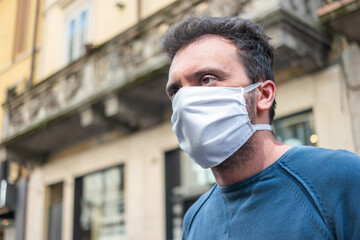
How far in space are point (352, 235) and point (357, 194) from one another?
0.11m

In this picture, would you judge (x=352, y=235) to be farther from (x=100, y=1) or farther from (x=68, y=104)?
(x=100, y=1)

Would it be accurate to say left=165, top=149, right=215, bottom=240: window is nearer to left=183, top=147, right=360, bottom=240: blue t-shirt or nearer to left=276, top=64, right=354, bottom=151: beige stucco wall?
left=276, top=64, right=354, bottom=151: beige stucco wall

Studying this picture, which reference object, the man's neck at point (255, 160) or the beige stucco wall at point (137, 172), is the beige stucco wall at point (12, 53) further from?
the man's neck at point (255, 160)

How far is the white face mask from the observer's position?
163 centimetres

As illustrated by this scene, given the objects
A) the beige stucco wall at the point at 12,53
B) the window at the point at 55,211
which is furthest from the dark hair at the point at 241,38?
the beige stucco wall at the point at 12,53

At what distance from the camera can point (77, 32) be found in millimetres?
12688

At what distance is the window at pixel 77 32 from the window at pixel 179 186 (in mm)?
4880

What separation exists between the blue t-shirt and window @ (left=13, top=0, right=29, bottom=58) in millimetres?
14593

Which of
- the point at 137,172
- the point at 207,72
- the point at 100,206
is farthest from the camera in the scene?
the point at 100,206

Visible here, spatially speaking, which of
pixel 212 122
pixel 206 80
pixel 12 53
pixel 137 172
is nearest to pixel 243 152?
pixel 212 122

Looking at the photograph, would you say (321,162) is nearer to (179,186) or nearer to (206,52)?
(206,52)

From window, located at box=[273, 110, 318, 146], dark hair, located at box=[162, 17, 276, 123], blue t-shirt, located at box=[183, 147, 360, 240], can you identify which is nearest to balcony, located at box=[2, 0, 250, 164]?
window, located at box=[273, 110, 318, 146]

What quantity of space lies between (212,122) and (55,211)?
36.1ft

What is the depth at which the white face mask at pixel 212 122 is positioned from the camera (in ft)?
5.34
